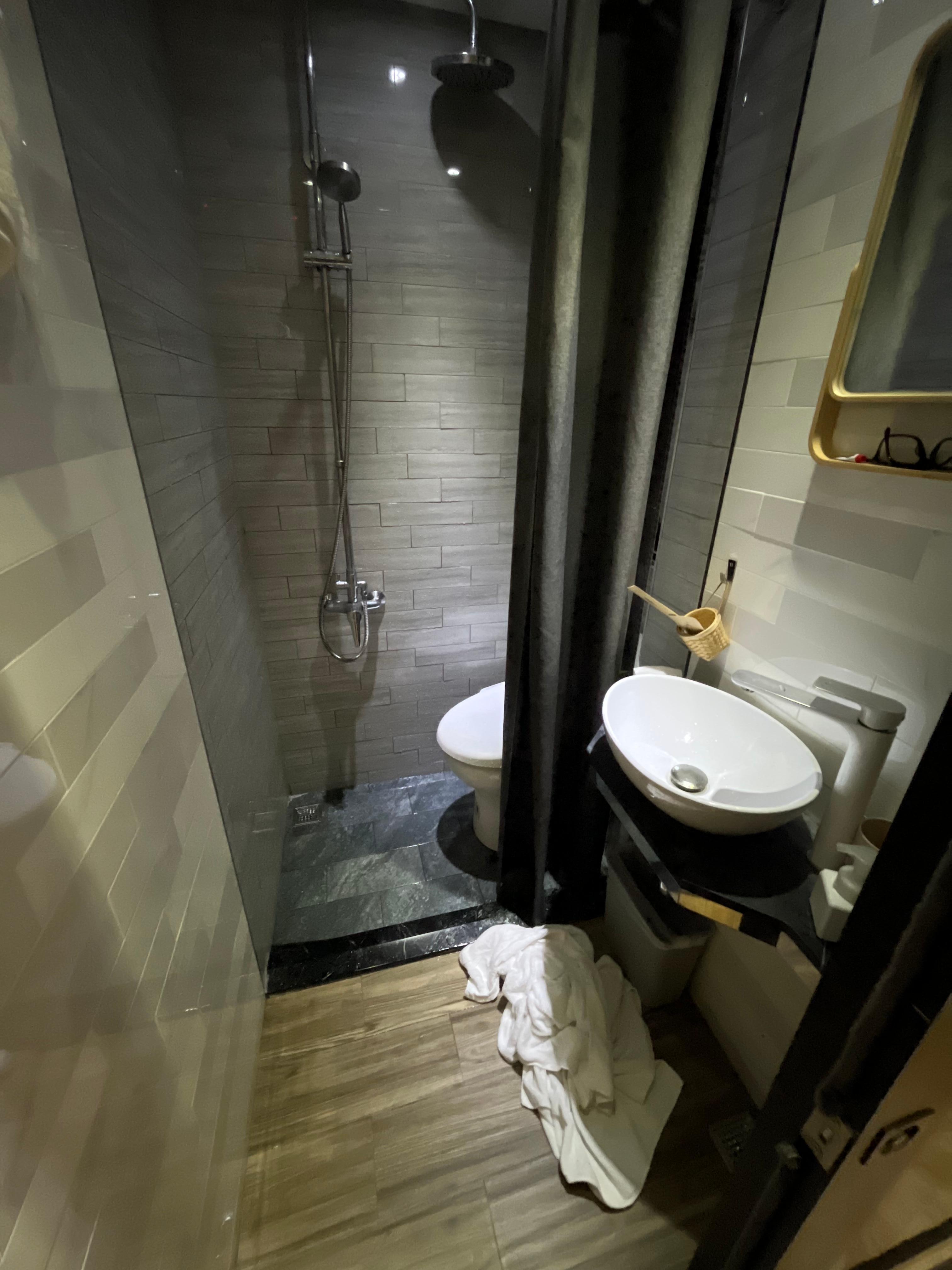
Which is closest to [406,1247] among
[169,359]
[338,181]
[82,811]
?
[82,811]

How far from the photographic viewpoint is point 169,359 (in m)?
1.15

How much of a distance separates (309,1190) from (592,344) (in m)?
2.04

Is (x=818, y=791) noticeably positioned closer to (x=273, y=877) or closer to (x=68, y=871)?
(x=68, y=871)

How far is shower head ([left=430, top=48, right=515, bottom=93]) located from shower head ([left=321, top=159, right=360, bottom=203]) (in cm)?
35

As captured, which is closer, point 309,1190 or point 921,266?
point 921,266

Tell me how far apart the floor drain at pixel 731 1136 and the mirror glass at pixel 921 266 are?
160 centimetres

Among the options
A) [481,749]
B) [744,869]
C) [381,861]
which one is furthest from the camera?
[381,861]

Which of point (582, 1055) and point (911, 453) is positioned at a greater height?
point (911, 453)

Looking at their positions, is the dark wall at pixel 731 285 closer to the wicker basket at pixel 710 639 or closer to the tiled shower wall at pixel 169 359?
the wicker basket at pixel 710 639

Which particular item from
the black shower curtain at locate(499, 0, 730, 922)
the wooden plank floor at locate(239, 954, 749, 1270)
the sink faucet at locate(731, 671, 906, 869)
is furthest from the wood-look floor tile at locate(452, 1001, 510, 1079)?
the sink faucet at locate(731, 671, 906, 869)

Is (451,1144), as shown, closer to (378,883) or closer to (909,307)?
(378,883)

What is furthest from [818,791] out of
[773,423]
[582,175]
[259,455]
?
[259,455]

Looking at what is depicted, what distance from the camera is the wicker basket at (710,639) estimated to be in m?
1.26

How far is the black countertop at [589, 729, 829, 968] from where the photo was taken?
85cm
